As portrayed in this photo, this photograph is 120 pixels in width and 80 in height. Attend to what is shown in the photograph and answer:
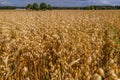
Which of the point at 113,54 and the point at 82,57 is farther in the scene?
the point at 113,54

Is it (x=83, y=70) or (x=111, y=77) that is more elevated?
(x=111, y=77)

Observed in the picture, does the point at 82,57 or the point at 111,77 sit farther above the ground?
the point at 111,77

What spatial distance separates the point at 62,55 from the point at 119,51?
33.9 inches

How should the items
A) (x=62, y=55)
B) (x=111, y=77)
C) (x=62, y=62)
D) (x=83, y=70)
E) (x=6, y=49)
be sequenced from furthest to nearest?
(x=6, y=49) < (x=62, y=55) < (x=62, y=62) < (x=83, y=70) < (x=111, y=77)

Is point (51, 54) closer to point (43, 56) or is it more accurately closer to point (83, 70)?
point (43, 56)

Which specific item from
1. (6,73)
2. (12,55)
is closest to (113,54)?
(12,55)

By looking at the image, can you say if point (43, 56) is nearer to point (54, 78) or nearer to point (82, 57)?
point (82, 57)

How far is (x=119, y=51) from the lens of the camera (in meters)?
3.26

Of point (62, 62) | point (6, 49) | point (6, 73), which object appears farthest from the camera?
point (6, 49)

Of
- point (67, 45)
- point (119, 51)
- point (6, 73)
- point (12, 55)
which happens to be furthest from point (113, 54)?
point (6, 73)

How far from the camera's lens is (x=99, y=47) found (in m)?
3.22

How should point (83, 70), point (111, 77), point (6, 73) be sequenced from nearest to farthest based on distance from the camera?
1. point (111, 77)
2. point (83, 70)
3. point (6, 73)

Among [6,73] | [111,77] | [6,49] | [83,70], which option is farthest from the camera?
[6,49]

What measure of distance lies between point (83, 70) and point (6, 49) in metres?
1.29
